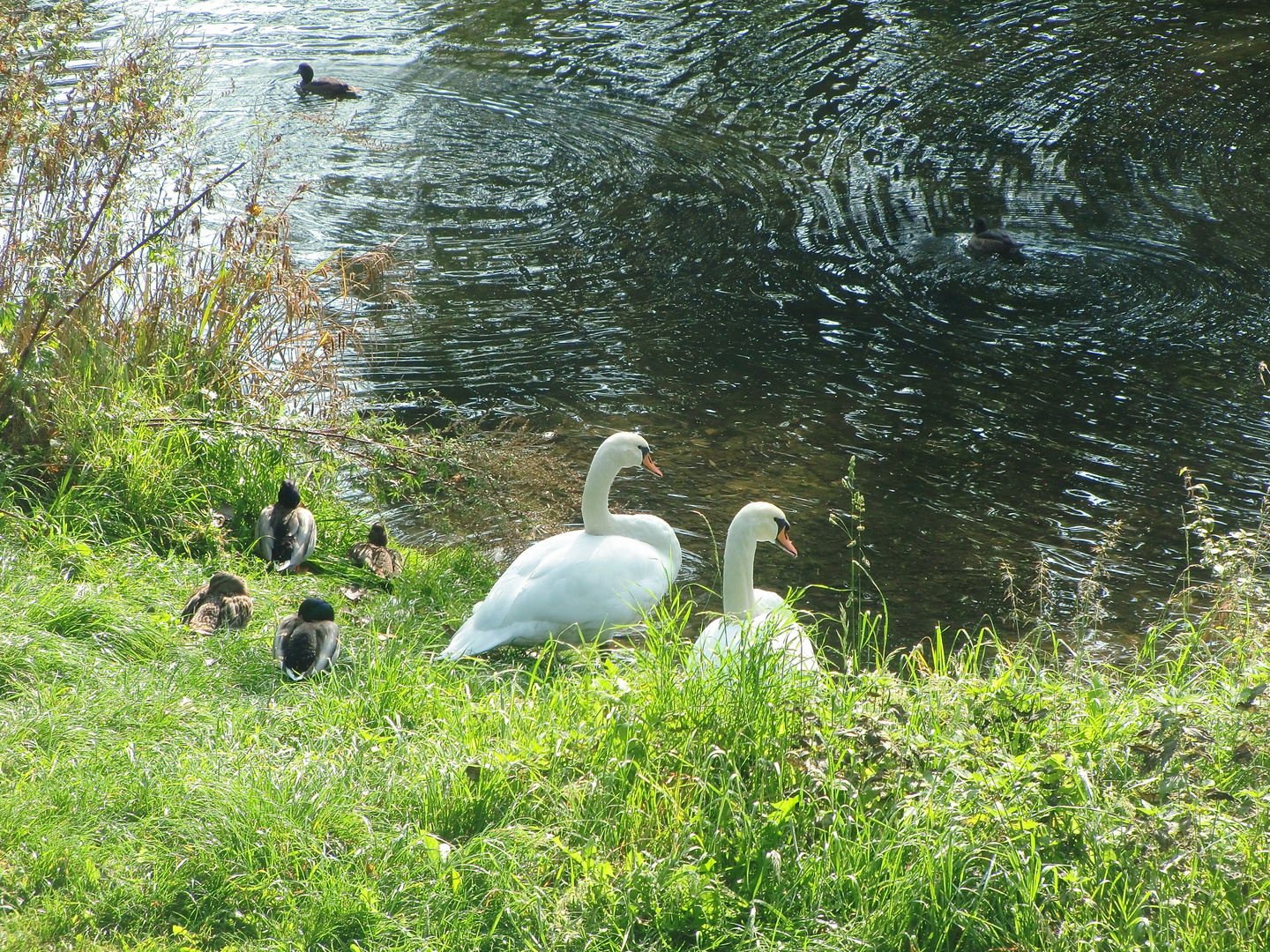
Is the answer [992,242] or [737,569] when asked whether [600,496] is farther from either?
[992,242]

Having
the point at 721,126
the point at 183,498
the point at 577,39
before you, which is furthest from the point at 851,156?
the point at 183,498

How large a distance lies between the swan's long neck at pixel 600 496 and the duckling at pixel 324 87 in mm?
10030

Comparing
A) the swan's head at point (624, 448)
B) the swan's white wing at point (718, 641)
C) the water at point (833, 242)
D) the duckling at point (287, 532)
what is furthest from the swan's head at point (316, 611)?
the water at point (833, 242)

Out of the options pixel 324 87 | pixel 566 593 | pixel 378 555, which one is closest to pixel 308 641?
pixel 566 593

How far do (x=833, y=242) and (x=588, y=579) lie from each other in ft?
22.7

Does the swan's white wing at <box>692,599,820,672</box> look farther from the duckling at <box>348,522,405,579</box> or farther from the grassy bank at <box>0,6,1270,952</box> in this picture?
the duckling at <box>348,522,405,579</box>

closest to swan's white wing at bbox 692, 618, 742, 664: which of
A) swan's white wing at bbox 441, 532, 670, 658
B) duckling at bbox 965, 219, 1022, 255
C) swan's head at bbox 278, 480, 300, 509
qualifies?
swan's white wing at bbox 441, 532, 670, 658

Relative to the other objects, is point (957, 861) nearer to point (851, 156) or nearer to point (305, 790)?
point (305, 790)

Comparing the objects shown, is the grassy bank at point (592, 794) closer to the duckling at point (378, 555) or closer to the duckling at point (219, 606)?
the duckling at point (219, 606)

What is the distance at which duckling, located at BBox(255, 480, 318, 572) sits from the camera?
5.93 metres

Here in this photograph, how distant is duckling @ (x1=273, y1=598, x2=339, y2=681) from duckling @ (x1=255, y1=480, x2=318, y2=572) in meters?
0.98

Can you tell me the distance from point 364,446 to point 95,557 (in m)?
1.90

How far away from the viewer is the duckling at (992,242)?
10.9 m

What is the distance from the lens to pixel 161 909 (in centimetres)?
331
